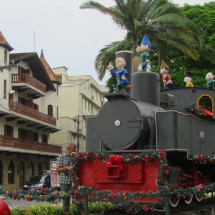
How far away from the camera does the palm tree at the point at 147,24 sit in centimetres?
2367

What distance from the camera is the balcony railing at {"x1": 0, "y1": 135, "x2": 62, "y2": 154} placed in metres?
35.8

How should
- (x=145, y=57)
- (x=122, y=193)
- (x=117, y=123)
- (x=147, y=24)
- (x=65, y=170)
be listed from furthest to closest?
(x=147, y=24), (x=145, y=57), (x=65, y=170), (x=117, y=123), (x=122, y=193)

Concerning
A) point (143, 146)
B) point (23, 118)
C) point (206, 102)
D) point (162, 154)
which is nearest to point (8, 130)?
point (23, 118)

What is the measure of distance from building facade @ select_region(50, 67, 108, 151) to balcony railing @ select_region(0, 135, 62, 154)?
5.28 metres

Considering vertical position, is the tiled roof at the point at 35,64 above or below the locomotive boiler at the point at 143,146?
above

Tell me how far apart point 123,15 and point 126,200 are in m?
15.1

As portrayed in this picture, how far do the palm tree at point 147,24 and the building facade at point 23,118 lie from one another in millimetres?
10458

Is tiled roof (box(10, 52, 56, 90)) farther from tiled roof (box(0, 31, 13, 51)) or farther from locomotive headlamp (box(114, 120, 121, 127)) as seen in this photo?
locomotive headlamp (box(114, 120, 121, 127))

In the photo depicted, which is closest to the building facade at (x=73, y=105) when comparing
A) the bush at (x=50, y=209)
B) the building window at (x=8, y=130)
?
the building window at (x=8, y=130)

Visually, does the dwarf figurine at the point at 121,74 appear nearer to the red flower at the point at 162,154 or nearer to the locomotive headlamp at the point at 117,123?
the locomotive headlamp at the point at 117,123

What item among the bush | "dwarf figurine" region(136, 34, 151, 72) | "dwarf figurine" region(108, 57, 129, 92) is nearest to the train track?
the bush

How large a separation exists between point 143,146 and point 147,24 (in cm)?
1383

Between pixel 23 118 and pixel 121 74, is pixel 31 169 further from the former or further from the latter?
pixel 121 74

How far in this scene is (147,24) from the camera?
24000mm
